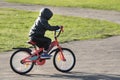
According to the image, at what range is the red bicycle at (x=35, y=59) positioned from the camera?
12.8 m

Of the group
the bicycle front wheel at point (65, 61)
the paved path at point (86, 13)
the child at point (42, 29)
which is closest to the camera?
the child at point (42, 29)

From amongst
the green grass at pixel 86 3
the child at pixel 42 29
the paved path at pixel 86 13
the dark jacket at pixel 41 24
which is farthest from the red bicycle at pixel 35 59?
the green grass at pixel 86 3

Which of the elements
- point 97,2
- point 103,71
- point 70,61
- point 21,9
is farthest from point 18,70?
point 97,2

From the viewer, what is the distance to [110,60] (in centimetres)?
1455

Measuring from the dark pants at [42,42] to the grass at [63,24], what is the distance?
13.4 ft

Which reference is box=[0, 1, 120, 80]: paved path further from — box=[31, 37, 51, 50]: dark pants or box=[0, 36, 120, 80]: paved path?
box=[31, 37, 51, 50]: dark pants

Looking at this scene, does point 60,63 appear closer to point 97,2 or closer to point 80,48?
point 80,48

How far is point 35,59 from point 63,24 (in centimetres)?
1175

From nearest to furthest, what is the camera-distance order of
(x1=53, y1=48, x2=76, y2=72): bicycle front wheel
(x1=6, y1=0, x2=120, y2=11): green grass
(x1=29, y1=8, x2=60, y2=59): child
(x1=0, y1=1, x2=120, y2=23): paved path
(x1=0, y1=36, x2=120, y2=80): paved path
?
1. (x1=0, y1=36, x2=120, y2=80): paved path
2. (x1=29, y1=8, x2=60, y2=59): child
3. (x1=53, y1=48, x2=76, y2=72): bicycle front wheel
4. (x1=0, y1=1, x2=120, y2=23): paved path
5. (x1=6, y1=0, x2=120, y2=11): green grass

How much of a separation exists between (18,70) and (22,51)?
1.62 ft

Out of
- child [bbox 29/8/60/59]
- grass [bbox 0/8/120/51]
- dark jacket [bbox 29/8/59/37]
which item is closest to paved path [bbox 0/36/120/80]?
child [bbox 29/8/60/59]

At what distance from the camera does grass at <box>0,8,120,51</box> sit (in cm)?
1903

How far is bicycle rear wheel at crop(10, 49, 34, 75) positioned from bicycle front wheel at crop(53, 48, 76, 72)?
65cm

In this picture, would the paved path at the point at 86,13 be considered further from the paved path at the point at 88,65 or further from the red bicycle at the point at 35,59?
the red bicycle at the point at 35,59
